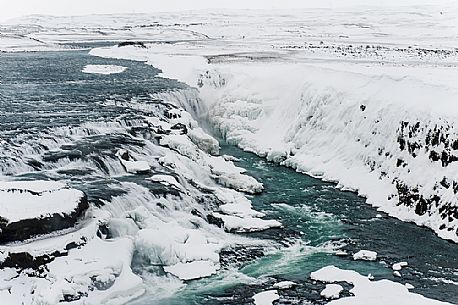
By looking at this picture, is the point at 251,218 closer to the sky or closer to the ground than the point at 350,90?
closer to the ground

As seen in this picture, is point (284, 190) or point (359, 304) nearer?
point (359, 304)

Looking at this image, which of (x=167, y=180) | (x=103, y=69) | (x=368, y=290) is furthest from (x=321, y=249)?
(x=103, y=69)

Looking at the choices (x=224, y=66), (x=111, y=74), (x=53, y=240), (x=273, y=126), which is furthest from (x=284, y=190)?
(x=111, y=74)

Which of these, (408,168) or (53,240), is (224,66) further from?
(53,240)

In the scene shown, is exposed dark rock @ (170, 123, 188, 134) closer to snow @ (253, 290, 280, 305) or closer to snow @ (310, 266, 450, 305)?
snow @ (310, 266, 450, 305)

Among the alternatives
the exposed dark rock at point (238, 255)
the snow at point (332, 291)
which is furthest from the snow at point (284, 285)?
the exposed dark rock at point (238, 255)

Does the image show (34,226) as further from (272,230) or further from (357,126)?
(357,126)

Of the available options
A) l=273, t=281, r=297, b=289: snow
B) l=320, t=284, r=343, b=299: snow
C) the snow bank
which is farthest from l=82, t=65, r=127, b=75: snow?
l=320, t=284, r=343, b=299: snow
